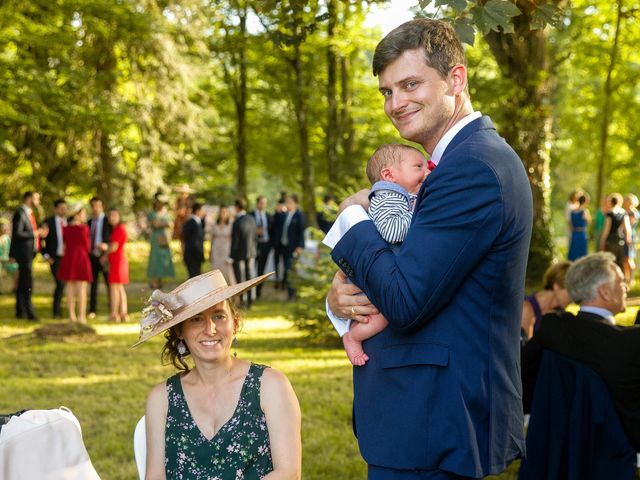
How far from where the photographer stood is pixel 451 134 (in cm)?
250

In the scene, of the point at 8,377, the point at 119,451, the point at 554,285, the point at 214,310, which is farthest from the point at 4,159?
the point at 214,310

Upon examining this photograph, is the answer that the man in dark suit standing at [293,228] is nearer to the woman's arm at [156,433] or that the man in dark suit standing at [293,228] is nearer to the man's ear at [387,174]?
the woman's arm at [156,433]

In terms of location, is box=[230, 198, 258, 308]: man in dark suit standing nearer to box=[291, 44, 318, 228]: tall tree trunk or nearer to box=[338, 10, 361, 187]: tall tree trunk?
box=[291, 44, 318, 228]: tall tree trunk

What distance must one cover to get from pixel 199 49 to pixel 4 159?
21.5 feet

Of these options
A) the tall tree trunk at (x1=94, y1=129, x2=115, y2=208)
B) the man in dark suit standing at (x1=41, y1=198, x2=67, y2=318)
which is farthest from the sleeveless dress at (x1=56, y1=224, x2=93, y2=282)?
the tall tree trunk at (x1=94, y1=129, x2=115, y2=208)

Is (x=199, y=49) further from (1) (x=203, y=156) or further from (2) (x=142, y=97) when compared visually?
(1) (x=203, y=156)

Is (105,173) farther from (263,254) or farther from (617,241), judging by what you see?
(617,241)

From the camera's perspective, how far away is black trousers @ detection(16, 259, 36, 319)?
14992mm

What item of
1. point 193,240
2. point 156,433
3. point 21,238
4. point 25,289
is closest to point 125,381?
point 21,238

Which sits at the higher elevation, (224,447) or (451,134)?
(451,134)

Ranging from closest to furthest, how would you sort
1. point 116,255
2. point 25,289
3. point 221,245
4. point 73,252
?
point 73,252 < point 116,255 < point 25,289 < point 221,245

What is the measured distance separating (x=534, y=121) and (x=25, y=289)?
356 inches

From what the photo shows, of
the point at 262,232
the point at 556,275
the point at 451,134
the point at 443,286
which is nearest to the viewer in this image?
the point at 443,286

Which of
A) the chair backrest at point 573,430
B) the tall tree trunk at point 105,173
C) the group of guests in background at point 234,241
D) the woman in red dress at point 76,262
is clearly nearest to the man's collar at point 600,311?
the chair backrest at point 573,430
